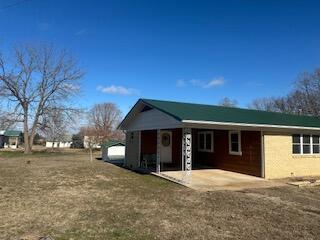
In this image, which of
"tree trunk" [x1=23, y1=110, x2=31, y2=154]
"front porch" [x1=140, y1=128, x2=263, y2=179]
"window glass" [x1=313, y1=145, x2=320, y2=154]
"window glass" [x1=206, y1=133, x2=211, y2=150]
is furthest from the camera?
"tree trunk" [x1=23, y1=110, x2=31, y2=154]

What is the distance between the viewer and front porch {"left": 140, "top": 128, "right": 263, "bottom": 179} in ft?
46.2

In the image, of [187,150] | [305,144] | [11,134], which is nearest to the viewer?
[187,150]

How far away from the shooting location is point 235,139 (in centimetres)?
1573

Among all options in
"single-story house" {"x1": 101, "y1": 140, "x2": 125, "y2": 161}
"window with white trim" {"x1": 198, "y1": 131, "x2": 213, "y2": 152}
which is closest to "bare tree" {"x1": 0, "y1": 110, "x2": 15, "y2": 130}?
"single-story house" {"x1": 101, "y1": 140, "x2": 125, "y2": 161}

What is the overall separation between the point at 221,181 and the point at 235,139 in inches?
140

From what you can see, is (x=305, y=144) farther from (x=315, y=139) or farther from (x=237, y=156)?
(x=237, y=156)

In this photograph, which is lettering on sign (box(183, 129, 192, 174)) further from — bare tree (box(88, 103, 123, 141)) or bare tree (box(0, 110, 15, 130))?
bare tree (box(88, 103, 123, 141))

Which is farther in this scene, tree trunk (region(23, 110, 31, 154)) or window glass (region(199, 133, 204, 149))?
tree trunk (region(23, 110, 31, 154))

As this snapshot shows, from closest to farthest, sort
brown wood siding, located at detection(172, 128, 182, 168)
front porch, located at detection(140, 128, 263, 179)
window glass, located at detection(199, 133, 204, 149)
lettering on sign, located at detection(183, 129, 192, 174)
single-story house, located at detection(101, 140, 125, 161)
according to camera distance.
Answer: lettering on sign, located at detection(183, 129, 192, 174)
front porch, located at detection(140, 128, 263, 179)
window glass, located at detection(199, 133, 204, 149)
brown wood siding, located at detection(172, 128, 182, 168)
single-story house, located at detection(101, 140, 125, 161)

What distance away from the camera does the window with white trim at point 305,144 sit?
49.3ft

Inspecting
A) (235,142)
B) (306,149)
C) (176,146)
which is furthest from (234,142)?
(176,146)

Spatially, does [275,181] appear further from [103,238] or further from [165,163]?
[103,238]

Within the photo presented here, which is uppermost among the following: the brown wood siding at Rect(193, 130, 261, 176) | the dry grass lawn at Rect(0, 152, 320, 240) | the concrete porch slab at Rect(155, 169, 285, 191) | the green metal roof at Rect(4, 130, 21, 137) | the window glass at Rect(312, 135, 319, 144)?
the green metal roof at Rect(4, 130, 21, 137)

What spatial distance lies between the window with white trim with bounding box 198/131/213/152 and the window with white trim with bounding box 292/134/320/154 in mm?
4484
